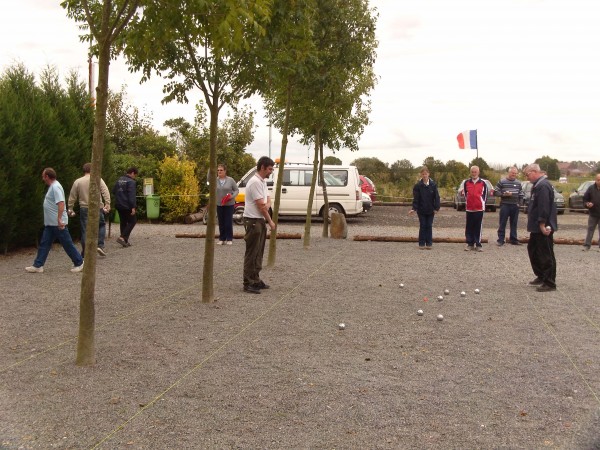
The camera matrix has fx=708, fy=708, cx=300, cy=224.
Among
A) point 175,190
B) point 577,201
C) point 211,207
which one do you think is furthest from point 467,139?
point 211,207

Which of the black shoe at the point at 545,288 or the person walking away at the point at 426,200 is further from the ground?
the person walking away at the point at 426,200

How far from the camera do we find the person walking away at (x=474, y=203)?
55.0 feet

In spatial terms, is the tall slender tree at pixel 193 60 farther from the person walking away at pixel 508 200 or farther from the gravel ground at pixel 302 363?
the person walking away at pixel 508 200

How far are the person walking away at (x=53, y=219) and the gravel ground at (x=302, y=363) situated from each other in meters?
0.36

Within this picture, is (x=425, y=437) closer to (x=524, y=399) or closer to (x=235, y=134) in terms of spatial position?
(x=524, y=399)

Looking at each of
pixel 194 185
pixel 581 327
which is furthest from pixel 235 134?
pixel 581 327

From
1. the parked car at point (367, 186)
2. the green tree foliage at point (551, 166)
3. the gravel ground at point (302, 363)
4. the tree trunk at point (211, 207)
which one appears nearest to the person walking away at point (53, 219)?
the gravel ground at point (302, 363)

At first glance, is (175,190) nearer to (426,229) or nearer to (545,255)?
(426,229)

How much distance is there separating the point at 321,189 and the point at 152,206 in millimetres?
6063

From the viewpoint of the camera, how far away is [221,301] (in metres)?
9.66

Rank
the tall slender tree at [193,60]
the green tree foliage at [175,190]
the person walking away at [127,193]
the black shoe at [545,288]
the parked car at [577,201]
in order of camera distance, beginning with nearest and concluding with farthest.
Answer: the tall slender tree at [193,60] → the black shoe at [545,288] → the person walking away at [127,193] → the green tree foliage at [175,190] → the parked car at [577,201]

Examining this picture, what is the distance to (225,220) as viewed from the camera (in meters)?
17.2

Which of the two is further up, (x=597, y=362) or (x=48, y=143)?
(x=48, y=143)

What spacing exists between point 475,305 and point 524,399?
4370 mm
